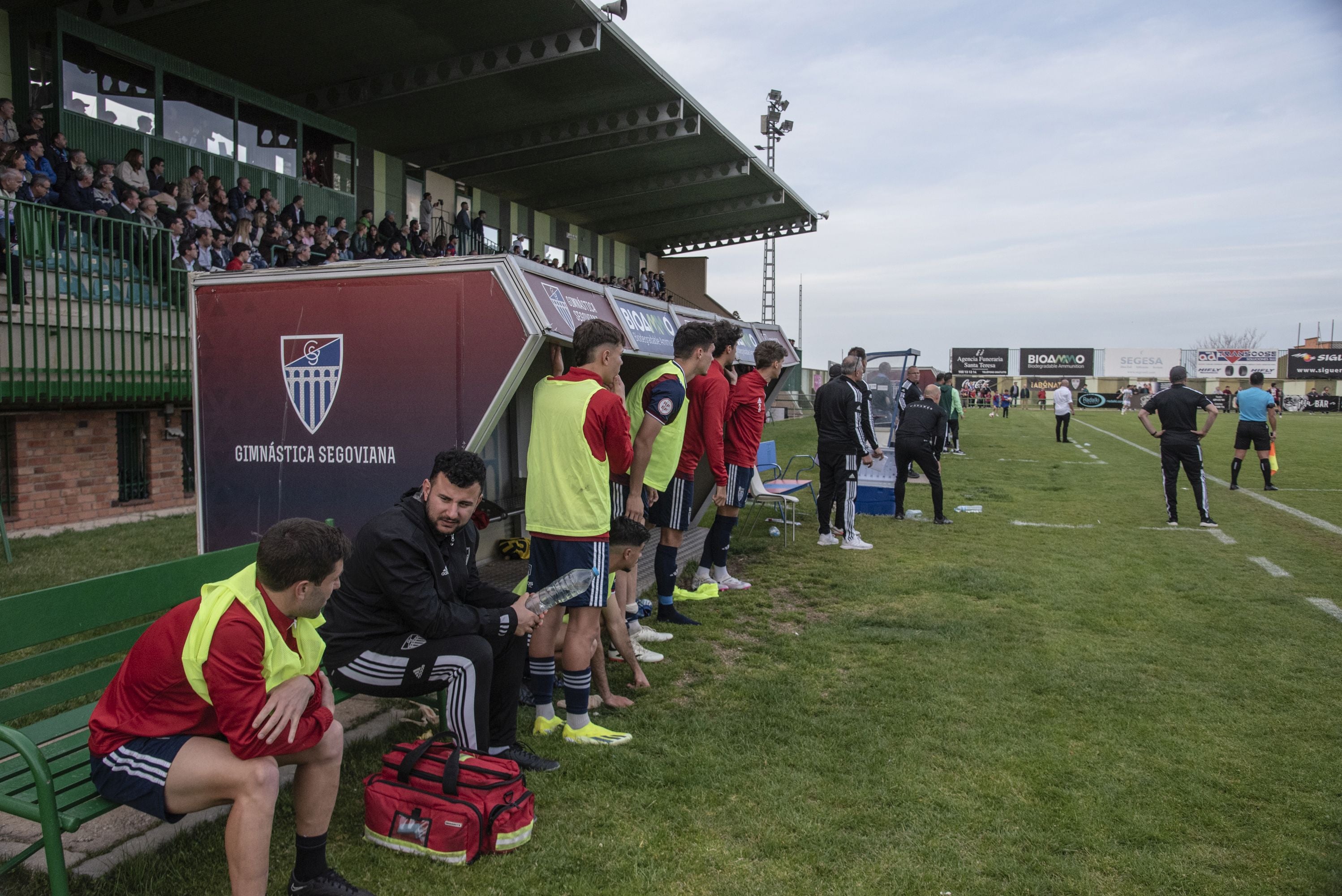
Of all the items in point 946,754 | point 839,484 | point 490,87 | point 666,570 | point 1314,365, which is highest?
point 490,87

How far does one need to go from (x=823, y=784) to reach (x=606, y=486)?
168 centimetres

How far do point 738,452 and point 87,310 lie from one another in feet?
21.7

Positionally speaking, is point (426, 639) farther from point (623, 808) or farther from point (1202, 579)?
point (1202, 579)

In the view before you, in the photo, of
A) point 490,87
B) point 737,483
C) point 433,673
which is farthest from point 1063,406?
point 433,673

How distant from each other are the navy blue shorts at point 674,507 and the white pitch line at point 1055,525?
6285 mm

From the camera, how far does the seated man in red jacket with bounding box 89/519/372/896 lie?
242cm

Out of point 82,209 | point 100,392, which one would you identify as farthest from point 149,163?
point 100,392

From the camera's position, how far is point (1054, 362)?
70.4 m

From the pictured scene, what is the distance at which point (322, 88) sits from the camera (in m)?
15.9

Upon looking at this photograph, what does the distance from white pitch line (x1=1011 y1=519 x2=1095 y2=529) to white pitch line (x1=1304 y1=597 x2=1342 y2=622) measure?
3.56m

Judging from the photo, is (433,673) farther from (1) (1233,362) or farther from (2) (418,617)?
(1) (1233,362)

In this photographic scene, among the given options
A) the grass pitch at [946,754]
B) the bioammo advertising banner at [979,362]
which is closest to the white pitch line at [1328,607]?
the grass pitch at [946,754]

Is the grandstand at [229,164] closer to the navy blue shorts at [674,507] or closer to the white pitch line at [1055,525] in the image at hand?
the navy blue shorts at [674,507]

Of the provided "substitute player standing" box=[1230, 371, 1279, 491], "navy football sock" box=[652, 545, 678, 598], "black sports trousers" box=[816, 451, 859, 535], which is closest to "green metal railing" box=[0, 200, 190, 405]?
"navy football sock" box=[652, 545, 678, 598]
